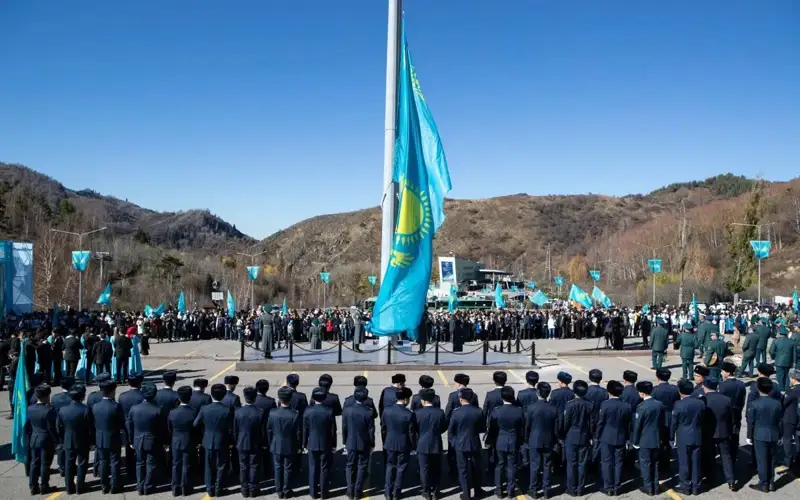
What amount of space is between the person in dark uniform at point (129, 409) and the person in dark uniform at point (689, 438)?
780 cm

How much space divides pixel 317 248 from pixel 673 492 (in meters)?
173

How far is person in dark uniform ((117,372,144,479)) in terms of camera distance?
9219mm

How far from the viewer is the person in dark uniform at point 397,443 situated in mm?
8617

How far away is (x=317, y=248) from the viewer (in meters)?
180

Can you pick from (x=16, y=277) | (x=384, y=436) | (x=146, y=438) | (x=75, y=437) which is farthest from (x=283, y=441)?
(x=16, y=277)

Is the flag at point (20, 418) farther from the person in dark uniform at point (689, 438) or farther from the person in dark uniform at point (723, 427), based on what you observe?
the person in dark uniform at point (723, 427)

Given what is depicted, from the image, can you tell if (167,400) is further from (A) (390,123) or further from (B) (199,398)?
(A) (390,123)

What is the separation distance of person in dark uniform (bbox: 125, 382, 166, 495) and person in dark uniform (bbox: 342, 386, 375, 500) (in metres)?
2.65

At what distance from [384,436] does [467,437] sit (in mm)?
1209

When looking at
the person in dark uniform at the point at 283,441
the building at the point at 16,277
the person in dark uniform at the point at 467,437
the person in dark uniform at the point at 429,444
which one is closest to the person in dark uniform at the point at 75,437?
the person in dark uniform at the point at 283,441

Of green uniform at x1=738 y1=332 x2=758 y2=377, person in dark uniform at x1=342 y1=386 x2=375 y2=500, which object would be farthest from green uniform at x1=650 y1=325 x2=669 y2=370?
person in dark uniform at x1=342 y1=386 x2=375 y2=500

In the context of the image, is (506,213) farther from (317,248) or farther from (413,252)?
A: (413,252)

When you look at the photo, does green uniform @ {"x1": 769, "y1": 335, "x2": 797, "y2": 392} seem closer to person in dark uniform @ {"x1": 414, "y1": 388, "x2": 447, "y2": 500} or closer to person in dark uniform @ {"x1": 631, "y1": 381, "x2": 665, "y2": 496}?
person in dark uniform @ {"x1": 631, "y1": 381, "x2": 665, "y2": 496}

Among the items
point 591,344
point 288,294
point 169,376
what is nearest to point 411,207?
point 169,376
